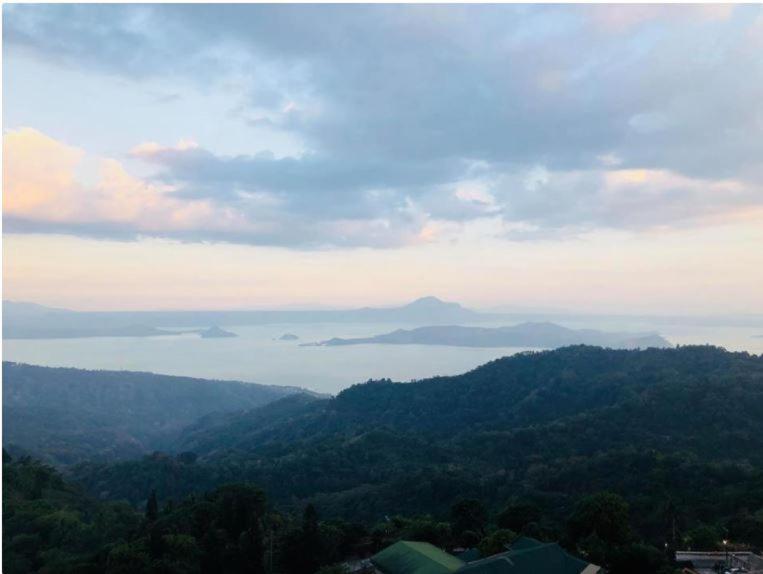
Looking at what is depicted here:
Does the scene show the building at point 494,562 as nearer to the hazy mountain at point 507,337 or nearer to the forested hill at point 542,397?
the forested hill at point 542,397

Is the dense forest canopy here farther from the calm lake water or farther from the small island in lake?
the small island in lake

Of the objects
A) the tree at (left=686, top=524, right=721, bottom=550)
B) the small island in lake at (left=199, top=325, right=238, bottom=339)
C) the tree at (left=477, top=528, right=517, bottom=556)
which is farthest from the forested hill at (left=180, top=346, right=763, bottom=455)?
the small island in lake at (left=199, top=325, right=238, bottom=339)

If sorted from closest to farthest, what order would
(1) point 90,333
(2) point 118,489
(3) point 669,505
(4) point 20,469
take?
1. (3) point 669,505
2. (4) point 20,469
3. (2) point 118,489
4. (1) point 90,333

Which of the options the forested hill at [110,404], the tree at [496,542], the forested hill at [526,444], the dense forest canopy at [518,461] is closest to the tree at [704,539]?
the dense forest canopy at [518,461]

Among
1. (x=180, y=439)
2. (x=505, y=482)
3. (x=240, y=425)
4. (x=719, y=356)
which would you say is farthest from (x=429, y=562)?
(x=180, y=439)

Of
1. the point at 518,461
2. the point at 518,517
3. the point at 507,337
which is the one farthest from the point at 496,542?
the point at 507,337

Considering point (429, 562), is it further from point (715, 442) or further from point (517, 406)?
point (517, 406)

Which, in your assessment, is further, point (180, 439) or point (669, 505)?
point (180, 439)
